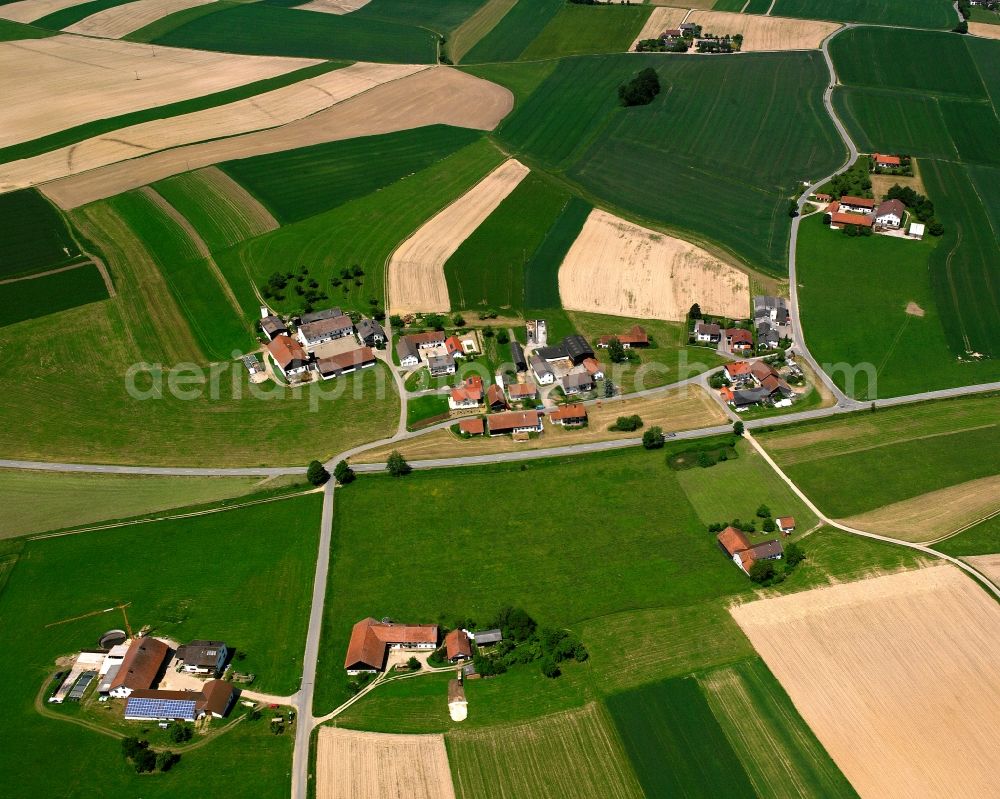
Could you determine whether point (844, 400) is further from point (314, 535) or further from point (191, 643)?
point (191, 643)

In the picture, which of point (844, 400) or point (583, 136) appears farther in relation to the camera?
point (583, 136)

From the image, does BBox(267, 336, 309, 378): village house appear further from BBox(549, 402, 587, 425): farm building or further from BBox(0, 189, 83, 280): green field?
BBox(0, 189, 83, 280): green field

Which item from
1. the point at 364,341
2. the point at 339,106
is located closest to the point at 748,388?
the point at 364,341

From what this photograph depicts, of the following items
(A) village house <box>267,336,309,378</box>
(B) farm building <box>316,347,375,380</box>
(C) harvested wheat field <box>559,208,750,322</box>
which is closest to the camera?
(A) village house <box>267,336,309,378</box>

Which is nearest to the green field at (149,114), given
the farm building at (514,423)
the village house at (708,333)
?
the farm building at (514,423)

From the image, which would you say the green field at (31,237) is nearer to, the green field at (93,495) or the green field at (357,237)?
the green field at (357,237)

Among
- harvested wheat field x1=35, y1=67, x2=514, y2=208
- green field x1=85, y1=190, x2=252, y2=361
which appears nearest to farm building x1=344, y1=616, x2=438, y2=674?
green field x1=85, y1=190, x2=252, y2=361
